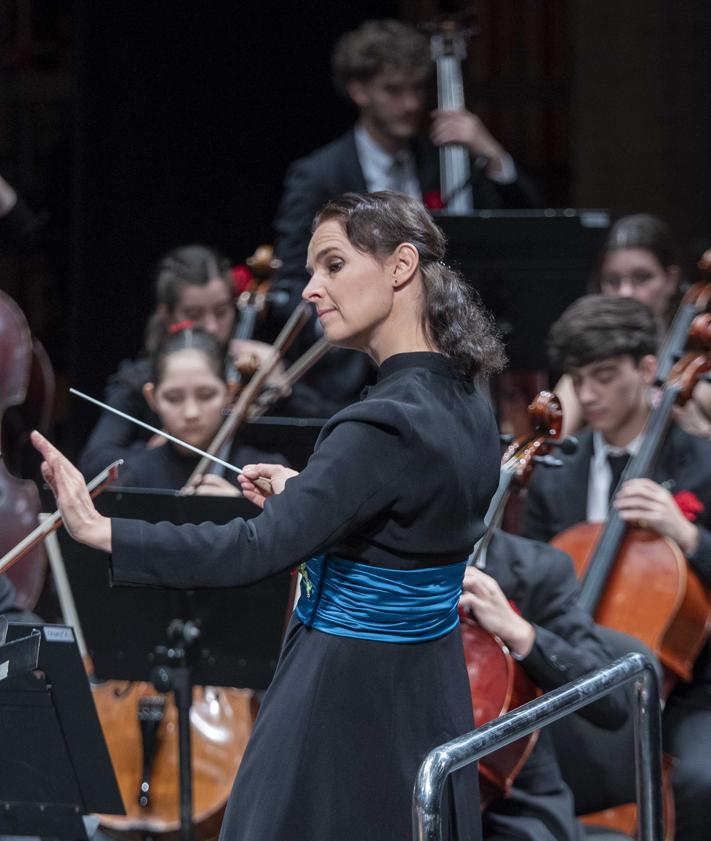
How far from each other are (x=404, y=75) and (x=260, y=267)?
64 cm

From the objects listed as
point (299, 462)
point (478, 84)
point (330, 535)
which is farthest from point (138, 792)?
point (478, 84)

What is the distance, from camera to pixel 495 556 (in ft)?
7.54

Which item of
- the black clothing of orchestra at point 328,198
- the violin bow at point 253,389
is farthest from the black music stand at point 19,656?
the black clothing of orchestra at point 328,198

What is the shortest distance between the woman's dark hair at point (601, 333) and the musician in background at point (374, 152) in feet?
2.55

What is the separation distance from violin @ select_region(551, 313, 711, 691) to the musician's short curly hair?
141 centimetres

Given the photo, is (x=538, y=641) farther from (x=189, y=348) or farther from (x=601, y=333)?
(x=189, y=348)

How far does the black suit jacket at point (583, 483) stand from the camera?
288cm

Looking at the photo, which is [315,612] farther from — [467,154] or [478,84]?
[478,84]

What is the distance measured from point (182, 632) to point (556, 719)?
72cm

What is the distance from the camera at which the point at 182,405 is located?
311 cm

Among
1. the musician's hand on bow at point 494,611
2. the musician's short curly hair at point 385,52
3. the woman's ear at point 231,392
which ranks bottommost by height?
the musician's hand on bow at point 494,611

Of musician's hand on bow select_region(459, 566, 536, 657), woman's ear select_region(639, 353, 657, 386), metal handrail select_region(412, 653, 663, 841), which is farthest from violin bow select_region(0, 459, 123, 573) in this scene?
woman's ear select_region(639, 353, 657, 386)

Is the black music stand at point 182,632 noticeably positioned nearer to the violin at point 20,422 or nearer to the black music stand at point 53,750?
the black music stand at point 53,750

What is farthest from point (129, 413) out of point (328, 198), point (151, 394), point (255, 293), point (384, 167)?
point (384, 167)
